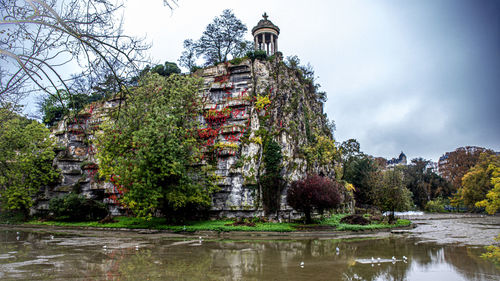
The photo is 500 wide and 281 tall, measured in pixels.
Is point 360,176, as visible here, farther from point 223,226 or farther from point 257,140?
point 223,226

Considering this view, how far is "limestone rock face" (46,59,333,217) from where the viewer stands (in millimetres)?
26234

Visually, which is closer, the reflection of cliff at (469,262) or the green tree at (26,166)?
the reflection of cliff at (469,262)

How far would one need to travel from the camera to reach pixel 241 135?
91.4ft

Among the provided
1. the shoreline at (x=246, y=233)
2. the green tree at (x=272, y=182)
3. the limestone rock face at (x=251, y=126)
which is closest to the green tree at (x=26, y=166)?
the shoreline at (x=246, y=233)

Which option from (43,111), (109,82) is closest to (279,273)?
(109,82)

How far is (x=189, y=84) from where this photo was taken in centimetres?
2722

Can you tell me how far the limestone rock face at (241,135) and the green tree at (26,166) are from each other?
5.48 feet

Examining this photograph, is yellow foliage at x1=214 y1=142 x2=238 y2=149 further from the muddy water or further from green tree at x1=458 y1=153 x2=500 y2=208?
green tree at x1=458 y1=153 x2=500 y2=208

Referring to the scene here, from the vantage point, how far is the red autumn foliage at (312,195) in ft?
75.3

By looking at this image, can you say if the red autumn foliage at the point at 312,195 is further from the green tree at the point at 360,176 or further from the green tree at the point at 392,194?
the green tree at the point at 360,176

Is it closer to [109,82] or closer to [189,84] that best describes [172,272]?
[109,82]

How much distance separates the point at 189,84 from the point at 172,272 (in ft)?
67.6

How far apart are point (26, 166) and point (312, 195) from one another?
28.3 meters

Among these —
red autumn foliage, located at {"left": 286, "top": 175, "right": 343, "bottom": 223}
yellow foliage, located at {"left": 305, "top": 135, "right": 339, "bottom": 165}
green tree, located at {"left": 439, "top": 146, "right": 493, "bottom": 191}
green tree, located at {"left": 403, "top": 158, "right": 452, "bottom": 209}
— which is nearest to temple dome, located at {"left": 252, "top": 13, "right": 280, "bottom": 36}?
Result: yellow foliage, located at {"left": 305, "top": 135, "right": 339, "bottom": 165}
